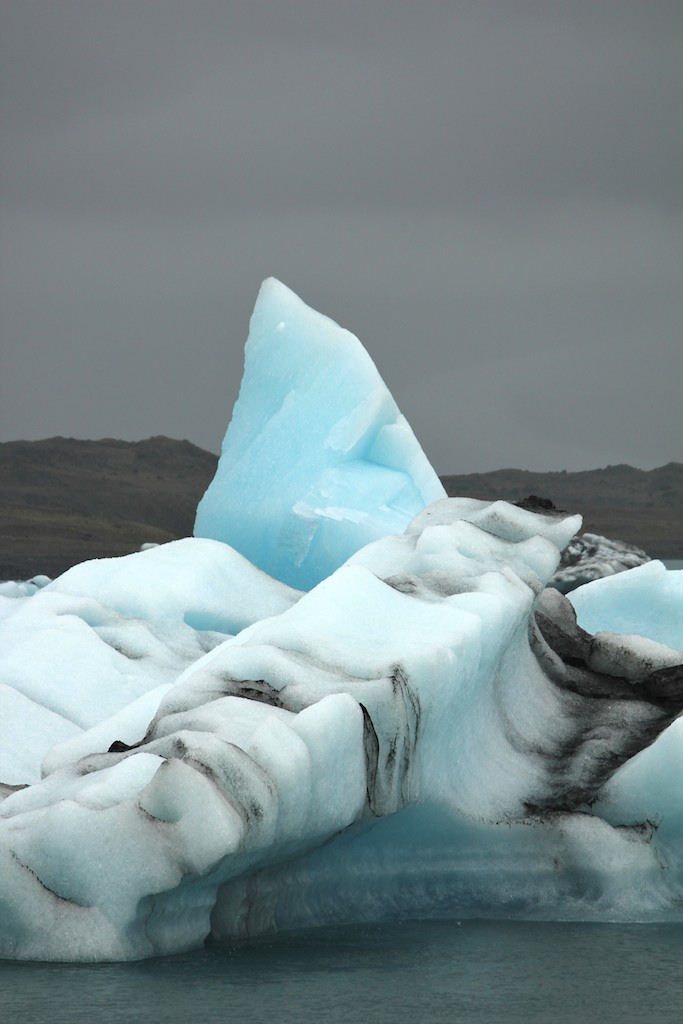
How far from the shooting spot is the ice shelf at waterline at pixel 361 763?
6109 mm

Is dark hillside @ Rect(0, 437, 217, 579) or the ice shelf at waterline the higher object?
the ice shelf at waterline

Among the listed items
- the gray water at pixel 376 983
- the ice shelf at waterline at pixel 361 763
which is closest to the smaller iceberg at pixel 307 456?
the ice shelf at waterline at pixel 361 763

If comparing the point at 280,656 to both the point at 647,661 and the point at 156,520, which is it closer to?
the point at 647,661

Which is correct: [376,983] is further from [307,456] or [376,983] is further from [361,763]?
[307,456]

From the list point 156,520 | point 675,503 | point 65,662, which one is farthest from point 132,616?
point 675,503

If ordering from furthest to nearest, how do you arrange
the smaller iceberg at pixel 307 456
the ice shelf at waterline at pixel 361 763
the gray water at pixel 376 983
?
1. the smaller iceberg at pixel 307 456
2. the ice shelf at waterline at pixel 361 763
3. the gray water at pixel 376 983

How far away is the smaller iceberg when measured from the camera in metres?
17.0

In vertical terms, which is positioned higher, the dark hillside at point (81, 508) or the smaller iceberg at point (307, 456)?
the smaller iceberg at point (307, 456)

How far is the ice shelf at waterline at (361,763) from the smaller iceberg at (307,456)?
5014 mm

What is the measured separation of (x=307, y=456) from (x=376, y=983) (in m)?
11.7

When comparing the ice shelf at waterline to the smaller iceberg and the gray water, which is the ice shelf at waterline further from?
the smaller iceberg

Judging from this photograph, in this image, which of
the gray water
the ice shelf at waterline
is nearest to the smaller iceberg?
the ice shelf at waterline

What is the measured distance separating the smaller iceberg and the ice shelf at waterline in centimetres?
501

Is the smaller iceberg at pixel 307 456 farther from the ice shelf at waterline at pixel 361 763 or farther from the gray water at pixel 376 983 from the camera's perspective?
the gray water at pixel 376 983
